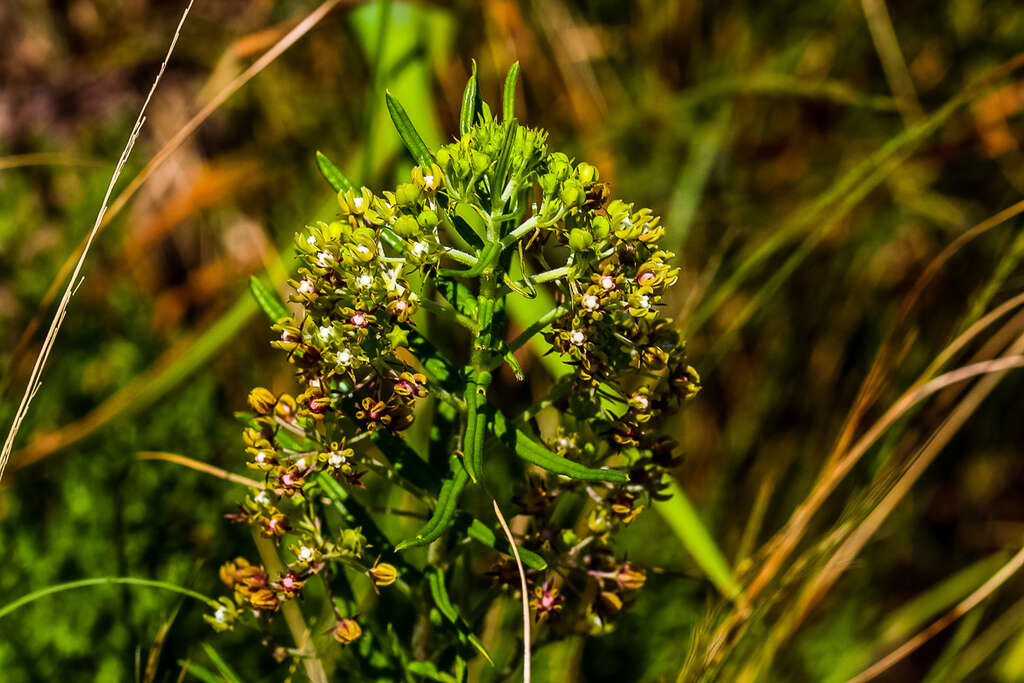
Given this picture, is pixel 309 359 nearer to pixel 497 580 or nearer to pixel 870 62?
pixel 497 580

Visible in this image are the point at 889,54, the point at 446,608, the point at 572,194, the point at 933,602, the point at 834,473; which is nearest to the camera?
the point at 572,194

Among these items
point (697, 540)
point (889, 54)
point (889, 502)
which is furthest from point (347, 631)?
point (889, 54)

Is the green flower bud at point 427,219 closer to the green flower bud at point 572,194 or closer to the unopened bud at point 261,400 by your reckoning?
the green flower bud at point 572,194

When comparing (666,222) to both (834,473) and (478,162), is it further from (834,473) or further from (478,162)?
(478,162)

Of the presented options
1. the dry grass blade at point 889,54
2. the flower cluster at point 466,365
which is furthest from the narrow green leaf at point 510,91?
the dry grass blade at point 889,54

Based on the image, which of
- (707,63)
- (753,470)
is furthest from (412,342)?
(707,63)

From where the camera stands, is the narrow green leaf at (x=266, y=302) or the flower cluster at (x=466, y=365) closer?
the flower cluster at (x=466, y=365)

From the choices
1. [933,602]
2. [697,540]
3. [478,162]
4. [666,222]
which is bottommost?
[933,602]
